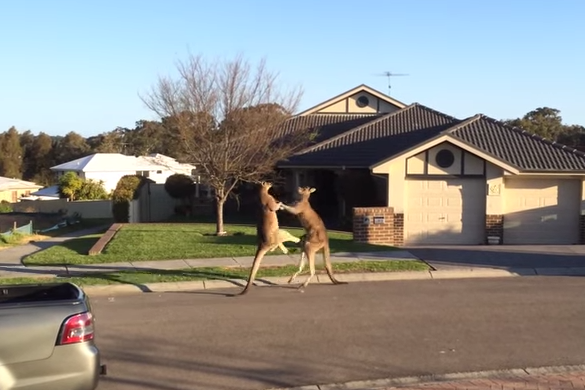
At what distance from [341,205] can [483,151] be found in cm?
805

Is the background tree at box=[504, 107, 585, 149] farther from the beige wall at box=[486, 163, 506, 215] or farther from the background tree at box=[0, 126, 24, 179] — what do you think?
the background tree at box=[0, 126, 24, 179]

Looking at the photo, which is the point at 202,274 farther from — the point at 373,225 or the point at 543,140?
the point at 543,140

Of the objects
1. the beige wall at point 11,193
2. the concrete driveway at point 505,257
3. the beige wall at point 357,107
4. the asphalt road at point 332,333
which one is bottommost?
the asphalt road at point 332,333

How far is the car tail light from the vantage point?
5684 millimetres

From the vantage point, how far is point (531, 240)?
22000mm

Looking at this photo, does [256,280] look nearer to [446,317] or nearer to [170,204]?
[446,317]

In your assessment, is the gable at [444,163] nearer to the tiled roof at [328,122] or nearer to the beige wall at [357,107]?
the tiled roof at [328,122]

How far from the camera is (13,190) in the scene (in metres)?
56.5

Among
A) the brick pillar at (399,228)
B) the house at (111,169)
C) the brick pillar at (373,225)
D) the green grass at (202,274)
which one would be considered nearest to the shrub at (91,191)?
the house at (111,169)

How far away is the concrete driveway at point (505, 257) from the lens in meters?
15.5

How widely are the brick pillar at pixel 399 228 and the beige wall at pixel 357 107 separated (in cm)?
1484

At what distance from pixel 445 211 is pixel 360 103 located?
48.7ft

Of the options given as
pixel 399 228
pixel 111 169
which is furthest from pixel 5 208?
pixel 399 228

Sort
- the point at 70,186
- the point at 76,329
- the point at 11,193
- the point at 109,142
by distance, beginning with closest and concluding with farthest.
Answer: the point at 76,329 → the point at 70,186 → the point at 11,193 → the point at 109,142
